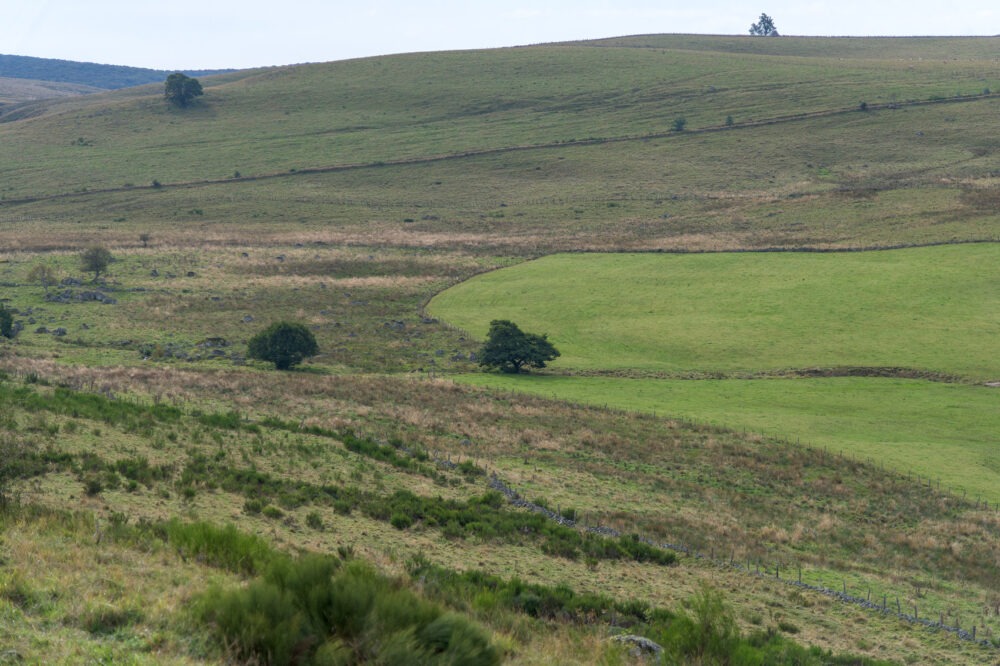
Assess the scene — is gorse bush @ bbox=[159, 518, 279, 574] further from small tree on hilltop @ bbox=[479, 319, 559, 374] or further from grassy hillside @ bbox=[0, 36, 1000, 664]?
small tree on hilltop @ bbox=[479, 319, 559, 374]

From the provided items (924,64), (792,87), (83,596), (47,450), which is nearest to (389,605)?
(83,596)

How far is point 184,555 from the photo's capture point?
585 inches

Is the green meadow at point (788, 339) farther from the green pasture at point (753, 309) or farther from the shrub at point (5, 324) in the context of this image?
the shrub at point (5, 324)

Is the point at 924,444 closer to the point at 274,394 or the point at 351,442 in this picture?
the point at 351,442

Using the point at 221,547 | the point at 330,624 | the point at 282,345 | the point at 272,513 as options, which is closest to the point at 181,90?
the point at 282,345

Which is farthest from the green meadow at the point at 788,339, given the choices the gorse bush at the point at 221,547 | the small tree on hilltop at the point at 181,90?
the small tree on hilltop at the point at 181,90

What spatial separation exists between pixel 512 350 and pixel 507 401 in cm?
822

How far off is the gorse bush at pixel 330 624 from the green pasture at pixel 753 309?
40.7m

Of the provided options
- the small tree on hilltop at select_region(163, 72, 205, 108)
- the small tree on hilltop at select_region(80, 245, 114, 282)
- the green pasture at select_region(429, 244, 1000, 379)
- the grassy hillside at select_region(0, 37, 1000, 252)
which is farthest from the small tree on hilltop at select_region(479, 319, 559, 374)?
the small tree on hilltop at select_region(163, 72, 205, 108)

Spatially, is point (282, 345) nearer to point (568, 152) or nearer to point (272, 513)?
point (272, 513)

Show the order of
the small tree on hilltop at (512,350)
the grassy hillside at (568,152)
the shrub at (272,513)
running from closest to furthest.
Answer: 1. the shrub at (272,513)
2. the small tree on hilltop at (512,350)
3. the grassy hillside at (568,152)

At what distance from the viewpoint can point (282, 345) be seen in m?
48.2

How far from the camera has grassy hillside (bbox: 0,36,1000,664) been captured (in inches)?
614

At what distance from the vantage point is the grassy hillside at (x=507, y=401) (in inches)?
614
